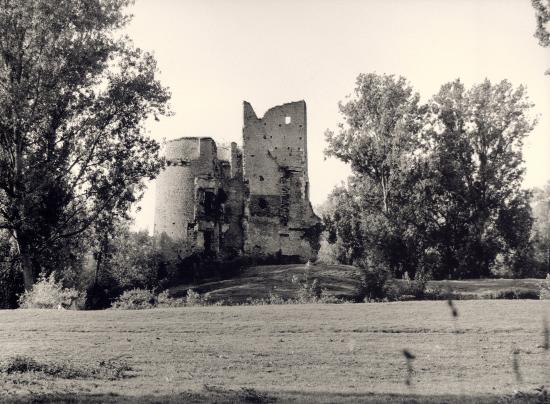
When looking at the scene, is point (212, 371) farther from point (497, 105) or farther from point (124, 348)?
point (497, 105)

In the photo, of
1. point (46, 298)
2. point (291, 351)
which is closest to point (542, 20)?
point (291, 351)

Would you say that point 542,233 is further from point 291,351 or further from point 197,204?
point 291,351

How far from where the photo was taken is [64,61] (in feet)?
94.9

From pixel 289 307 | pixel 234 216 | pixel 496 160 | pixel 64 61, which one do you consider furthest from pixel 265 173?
pixel 289 307

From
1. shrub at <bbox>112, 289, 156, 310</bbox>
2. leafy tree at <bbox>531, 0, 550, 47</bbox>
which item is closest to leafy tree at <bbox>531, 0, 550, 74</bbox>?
leafy tree at <bbox>531, 0, 550, 47</bbox>

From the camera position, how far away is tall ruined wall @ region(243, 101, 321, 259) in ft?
151

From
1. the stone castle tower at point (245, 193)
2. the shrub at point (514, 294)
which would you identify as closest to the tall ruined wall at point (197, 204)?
the stone castle tower at point (245, 193)

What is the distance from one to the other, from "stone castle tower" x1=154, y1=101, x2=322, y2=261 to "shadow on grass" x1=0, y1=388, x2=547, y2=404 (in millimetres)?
31741

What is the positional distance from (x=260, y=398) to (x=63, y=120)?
21.2m

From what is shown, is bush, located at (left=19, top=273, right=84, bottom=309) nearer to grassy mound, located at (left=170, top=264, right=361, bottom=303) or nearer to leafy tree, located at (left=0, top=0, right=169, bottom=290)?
leafy tree, located at (left=0, top=0, right=169, bottom=290)

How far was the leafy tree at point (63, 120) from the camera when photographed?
92.9ft

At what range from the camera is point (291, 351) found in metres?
16.8

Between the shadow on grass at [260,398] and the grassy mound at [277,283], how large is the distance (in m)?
19.2

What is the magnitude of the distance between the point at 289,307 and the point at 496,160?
27.9 metres
